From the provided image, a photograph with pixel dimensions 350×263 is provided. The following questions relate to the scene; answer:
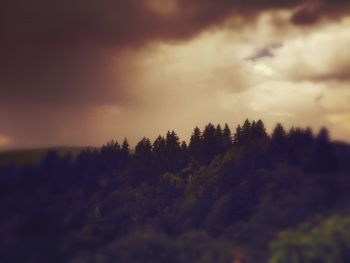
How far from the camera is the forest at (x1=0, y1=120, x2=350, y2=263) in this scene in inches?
1389

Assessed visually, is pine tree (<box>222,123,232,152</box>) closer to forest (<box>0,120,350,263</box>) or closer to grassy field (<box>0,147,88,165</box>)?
forest (<box>0,120,350,263</box>)

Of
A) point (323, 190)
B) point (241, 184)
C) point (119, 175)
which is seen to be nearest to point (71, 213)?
point (119, 175)

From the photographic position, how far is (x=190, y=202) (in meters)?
44.8

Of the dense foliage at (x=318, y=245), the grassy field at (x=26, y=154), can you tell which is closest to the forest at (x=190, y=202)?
the dense foliage at (x=318, y=245)

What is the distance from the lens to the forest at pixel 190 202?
35.3 metres

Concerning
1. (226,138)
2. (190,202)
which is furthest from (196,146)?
(190,202)

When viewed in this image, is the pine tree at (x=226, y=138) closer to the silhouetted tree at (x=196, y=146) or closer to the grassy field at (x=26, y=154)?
the silhouetted tree at (x=196, y=146)

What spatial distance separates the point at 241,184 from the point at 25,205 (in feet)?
65.9

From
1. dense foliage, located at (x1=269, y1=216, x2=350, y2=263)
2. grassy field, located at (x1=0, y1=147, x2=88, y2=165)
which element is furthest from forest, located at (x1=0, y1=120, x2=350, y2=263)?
grassy field, located at (x1=0, y1=147, x2=88, y2=165)

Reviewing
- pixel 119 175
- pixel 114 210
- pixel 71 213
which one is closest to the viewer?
pixel 71 213

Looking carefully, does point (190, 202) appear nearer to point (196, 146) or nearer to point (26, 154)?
point (196, 146)

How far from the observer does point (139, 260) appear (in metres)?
36.0

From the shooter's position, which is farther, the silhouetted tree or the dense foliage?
the silhouetted tree

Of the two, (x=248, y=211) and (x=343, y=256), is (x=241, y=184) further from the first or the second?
(x=343, y=256)
